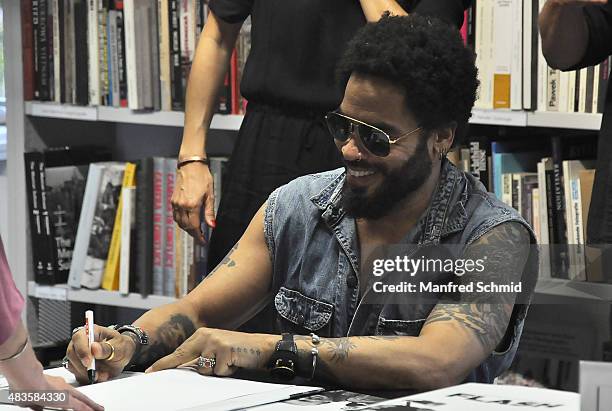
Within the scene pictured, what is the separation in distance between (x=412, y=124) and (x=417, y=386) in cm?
40

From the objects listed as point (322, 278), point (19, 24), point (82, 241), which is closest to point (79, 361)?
point (322, 278)

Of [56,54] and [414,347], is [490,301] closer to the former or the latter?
[414,347]

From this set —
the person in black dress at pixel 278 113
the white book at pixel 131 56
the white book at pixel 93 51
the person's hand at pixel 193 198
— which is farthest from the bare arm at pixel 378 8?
the white book at pixel 93 51

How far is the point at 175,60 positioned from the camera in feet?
9.16

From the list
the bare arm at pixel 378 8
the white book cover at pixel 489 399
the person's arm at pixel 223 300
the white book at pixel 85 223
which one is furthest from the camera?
the white book at pixel 85 223

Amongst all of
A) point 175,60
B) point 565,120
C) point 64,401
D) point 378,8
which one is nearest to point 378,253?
point 378,8

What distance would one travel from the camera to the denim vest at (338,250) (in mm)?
1494

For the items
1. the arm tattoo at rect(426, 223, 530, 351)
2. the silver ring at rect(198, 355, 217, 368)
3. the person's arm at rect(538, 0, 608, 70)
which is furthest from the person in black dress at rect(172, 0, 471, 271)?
the silver ring at rect(198, 355, 217, 368)

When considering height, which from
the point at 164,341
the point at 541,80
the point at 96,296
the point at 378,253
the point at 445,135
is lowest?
the point at 96,296

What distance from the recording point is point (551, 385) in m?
1.24

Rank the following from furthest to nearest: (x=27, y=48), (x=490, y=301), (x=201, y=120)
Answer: (x=27, y=48) < (x=201, y=120) < (x=490, y=301)

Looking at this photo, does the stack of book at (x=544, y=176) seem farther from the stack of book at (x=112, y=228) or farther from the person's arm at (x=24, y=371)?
the person's arm at (x=24, y=371)

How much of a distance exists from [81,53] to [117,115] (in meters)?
0.20

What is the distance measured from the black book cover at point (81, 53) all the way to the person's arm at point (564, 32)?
153 centimetres
